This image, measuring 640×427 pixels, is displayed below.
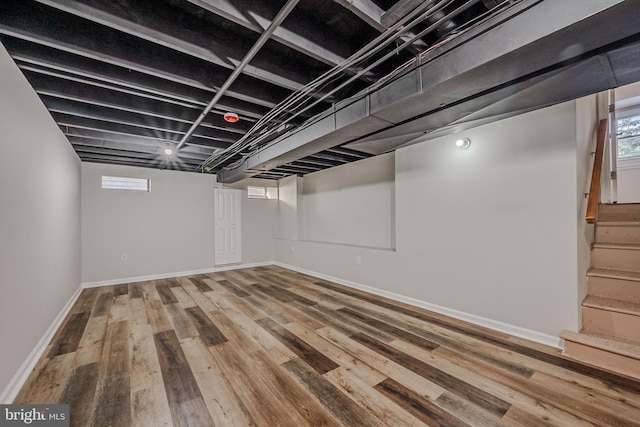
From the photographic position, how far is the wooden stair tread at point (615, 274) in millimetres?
2308

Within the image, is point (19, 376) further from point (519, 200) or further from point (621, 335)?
point (621, 335)

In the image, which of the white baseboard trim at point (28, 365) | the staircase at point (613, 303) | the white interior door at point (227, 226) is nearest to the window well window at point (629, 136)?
the staircase at point (613, 303)

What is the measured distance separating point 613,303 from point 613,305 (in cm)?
6

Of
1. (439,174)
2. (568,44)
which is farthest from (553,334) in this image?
(568,44)

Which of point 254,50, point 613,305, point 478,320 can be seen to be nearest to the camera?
point 254,50

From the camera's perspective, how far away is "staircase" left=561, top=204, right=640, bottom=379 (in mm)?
2018

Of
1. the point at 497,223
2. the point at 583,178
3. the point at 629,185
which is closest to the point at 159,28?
the point at 497,223

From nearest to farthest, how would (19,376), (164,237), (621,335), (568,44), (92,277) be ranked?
(568,44)
(19,376)
(621,335)
(92,277)
(164,237)

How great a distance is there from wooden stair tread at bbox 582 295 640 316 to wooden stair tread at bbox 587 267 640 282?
21 centimetres

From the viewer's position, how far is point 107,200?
4883mm

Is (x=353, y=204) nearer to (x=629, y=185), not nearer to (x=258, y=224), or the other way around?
(x=258, y=224)

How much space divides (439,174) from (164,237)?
5.30m

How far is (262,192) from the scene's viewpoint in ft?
22.0

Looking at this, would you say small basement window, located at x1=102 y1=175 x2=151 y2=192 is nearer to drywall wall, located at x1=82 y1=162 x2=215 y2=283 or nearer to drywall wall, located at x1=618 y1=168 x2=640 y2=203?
drywall wall, located at x1=82 y1=162 x2=215 y2=283
